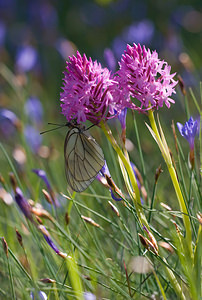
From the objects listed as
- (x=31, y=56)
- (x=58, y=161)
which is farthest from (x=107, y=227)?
(x=31, y=56)

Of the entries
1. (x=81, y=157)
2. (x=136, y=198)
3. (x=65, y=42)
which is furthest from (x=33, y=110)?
(x=136, y=198)

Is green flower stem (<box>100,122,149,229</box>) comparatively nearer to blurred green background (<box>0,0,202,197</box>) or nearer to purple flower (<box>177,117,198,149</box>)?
purple flower (<box>177,117,198,149</box>)

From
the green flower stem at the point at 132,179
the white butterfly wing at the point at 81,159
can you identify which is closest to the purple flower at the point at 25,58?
the white butterfly wing at the point at 81,159

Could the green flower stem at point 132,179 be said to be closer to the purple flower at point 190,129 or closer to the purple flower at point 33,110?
the purple flower at point 190,129

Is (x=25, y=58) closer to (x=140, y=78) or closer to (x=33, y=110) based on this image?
(x=33, y=110)

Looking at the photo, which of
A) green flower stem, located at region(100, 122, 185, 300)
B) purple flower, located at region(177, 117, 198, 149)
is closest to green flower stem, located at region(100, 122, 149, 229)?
green flower stem, located at region(100, 122, 185, 300)

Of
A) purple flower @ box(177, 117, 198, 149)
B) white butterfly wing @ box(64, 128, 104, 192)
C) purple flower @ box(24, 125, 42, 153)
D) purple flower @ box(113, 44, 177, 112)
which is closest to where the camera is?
purple flower @ box(113, 44, 177, 112)
